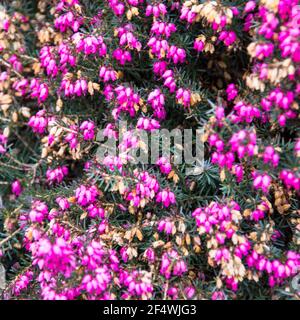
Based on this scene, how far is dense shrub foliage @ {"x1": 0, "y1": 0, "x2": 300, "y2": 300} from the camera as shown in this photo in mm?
2746

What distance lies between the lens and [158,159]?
3195 millimetres

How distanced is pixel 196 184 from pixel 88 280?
0.99 metres

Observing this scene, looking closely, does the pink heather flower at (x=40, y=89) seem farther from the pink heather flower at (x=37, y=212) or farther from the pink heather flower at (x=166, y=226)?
the pink heather flower at (x=166, y=226)

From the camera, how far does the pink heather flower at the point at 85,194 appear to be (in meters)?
3.05

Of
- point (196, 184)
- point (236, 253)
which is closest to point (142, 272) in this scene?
point (236, 253)

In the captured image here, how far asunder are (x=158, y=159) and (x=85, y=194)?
0.51m

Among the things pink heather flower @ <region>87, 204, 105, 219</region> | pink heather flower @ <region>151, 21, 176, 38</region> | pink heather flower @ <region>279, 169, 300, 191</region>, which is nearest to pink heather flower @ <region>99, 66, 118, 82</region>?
pink heather flower @ <region>151, 21, 176, 38</region>

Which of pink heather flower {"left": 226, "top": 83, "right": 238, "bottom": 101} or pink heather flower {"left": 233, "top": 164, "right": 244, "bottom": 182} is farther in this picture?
pink heather flower {"left": 226, "top": 83, "right": 238, "bottom": 101}

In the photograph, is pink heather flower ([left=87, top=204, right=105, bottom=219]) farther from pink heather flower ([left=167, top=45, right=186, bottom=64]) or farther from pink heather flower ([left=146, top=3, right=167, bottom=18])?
pink heather flower ([left=146, top=3, right=167, bottom=18])

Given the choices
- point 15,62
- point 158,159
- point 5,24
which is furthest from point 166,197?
point 5,24

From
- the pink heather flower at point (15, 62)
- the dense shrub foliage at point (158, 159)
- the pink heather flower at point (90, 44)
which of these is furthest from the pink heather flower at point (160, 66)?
the pink heather flower at point (15, 62)
